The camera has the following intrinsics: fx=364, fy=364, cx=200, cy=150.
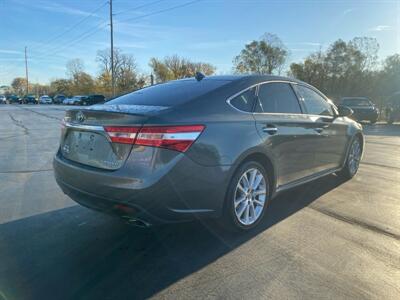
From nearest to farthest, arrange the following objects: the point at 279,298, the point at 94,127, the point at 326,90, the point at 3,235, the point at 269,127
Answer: the point at 279,298
the point at 94,127
the point at 3,235
the point at 269,127
the point at 326,90

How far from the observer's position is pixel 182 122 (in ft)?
10.3

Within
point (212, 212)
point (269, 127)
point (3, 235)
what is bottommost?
point (3, 235)

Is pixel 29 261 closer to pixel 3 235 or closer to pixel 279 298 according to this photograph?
pixel 3 235

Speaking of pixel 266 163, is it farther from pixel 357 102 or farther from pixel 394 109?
pixel 394 109

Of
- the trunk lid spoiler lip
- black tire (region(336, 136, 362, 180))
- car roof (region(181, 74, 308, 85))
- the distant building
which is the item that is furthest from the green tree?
the trunk lid spoiler lip

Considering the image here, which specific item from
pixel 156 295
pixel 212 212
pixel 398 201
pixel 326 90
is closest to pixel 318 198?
pixel 398 201

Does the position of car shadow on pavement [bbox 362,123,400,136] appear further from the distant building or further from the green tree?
the distant building

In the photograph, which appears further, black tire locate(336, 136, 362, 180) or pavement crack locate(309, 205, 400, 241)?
black tire locate(336, 136, 362, 180)

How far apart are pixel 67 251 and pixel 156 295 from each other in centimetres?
112

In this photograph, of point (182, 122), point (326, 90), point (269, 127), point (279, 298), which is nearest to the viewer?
point (279, 298)

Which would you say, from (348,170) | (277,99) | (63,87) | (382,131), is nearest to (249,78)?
(277,99)

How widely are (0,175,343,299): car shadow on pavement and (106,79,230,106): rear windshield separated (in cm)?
135

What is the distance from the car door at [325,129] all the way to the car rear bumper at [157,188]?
2.04 meters

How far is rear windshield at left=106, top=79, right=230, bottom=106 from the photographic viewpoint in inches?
140
